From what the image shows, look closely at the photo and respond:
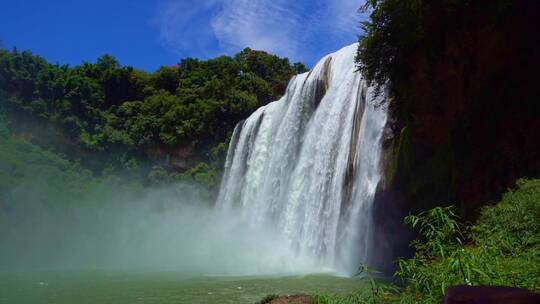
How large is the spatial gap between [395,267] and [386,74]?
495 centimetres

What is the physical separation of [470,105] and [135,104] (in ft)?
106

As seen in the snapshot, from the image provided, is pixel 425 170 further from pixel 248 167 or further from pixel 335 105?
pixel 248 167

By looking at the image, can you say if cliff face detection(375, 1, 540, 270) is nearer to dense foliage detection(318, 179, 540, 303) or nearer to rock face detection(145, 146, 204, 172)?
dense foliage detection(318, 179, 540, 303)

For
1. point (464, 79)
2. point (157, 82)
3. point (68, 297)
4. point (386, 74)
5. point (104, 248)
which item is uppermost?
point (157, 82)

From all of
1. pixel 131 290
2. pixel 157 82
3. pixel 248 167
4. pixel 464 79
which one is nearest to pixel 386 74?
pixel 464 79

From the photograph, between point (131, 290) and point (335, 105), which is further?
point (335, 105)

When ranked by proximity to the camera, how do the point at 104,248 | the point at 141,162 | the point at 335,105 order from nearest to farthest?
the point at 335,105 → the point at 104,248 → the point at 141,162

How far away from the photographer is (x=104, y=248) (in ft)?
98.3

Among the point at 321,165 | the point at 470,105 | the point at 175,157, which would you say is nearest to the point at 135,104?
the point at 175,157

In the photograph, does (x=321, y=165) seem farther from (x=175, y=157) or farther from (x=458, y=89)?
Result: (x=175, y=157)

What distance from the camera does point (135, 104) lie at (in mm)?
39375

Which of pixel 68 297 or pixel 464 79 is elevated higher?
pixel 464 79

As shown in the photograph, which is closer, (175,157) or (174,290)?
(174,290)

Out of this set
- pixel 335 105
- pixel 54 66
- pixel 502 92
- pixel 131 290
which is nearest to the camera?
pixel 502 92
